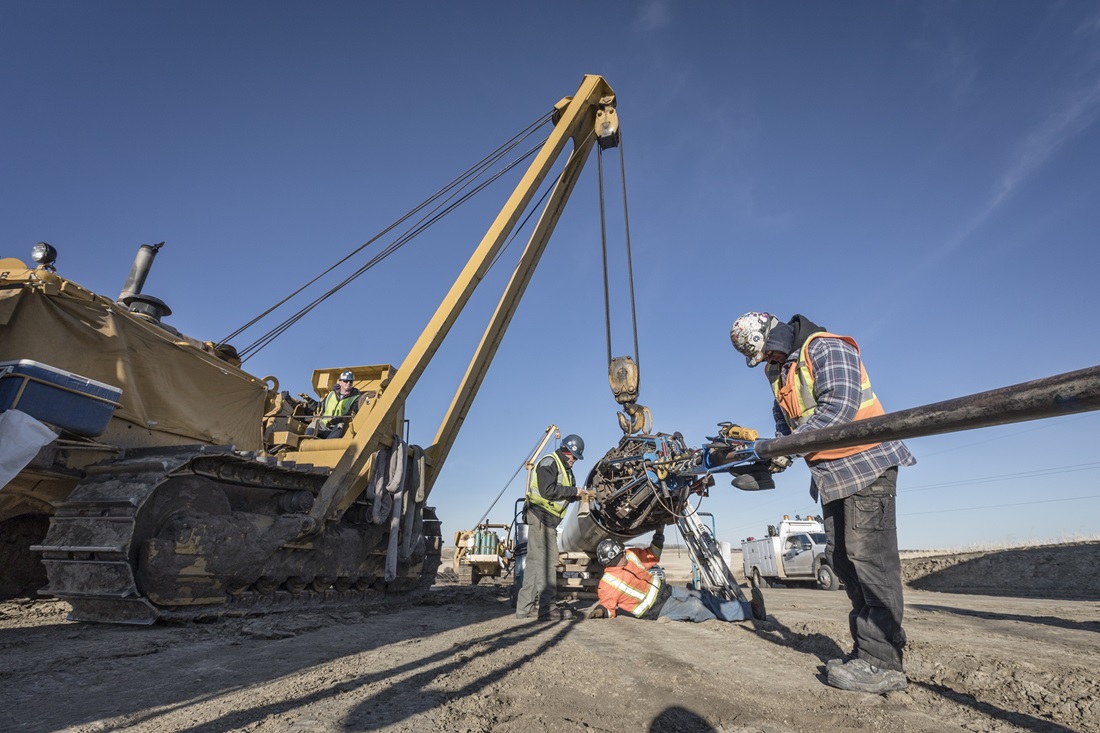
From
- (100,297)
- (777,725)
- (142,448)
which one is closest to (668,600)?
(777,725)

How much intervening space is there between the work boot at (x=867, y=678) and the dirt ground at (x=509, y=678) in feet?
0.17

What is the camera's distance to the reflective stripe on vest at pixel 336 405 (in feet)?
26.6

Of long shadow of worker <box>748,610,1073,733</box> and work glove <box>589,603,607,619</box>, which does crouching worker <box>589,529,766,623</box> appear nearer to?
work glove <box>589,603,607,619</box>

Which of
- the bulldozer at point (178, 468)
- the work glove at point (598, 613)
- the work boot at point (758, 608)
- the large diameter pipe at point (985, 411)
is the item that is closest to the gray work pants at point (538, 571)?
the work glove at point (598, 613)

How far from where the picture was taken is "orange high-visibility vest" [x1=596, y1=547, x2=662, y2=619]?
6641mm

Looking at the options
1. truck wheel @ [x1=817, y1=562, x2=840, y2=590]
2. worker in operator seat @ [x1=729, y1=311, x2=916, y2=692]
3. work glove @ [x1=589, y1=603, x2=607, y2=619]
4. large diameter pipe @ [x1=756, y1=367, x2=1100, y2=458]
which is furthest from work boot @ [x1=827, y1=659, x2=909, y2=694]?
truck wheel @ [x1=817, y1=562, x2=840, y2=590]

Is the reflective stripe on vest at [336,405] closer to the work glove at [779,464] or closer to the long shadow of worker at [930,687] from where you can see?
the long shadow of worker at [930,687]

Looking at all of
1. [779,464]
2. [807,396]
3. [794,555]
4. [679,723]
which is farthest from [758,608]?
[794,555]

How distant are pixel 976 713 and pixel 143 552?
225 inches

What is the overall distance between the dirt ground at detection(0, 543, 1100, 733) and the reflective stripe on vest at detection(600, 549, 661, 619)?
617 mm

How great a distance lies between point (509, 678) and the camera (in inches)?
129

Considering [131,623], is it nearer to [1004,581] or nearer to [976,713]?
[976,713]

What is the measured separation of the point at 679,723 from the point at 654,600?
4.37 meters

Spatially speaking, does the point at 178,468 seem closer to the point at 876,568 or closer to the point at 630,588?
the point at 630,588
